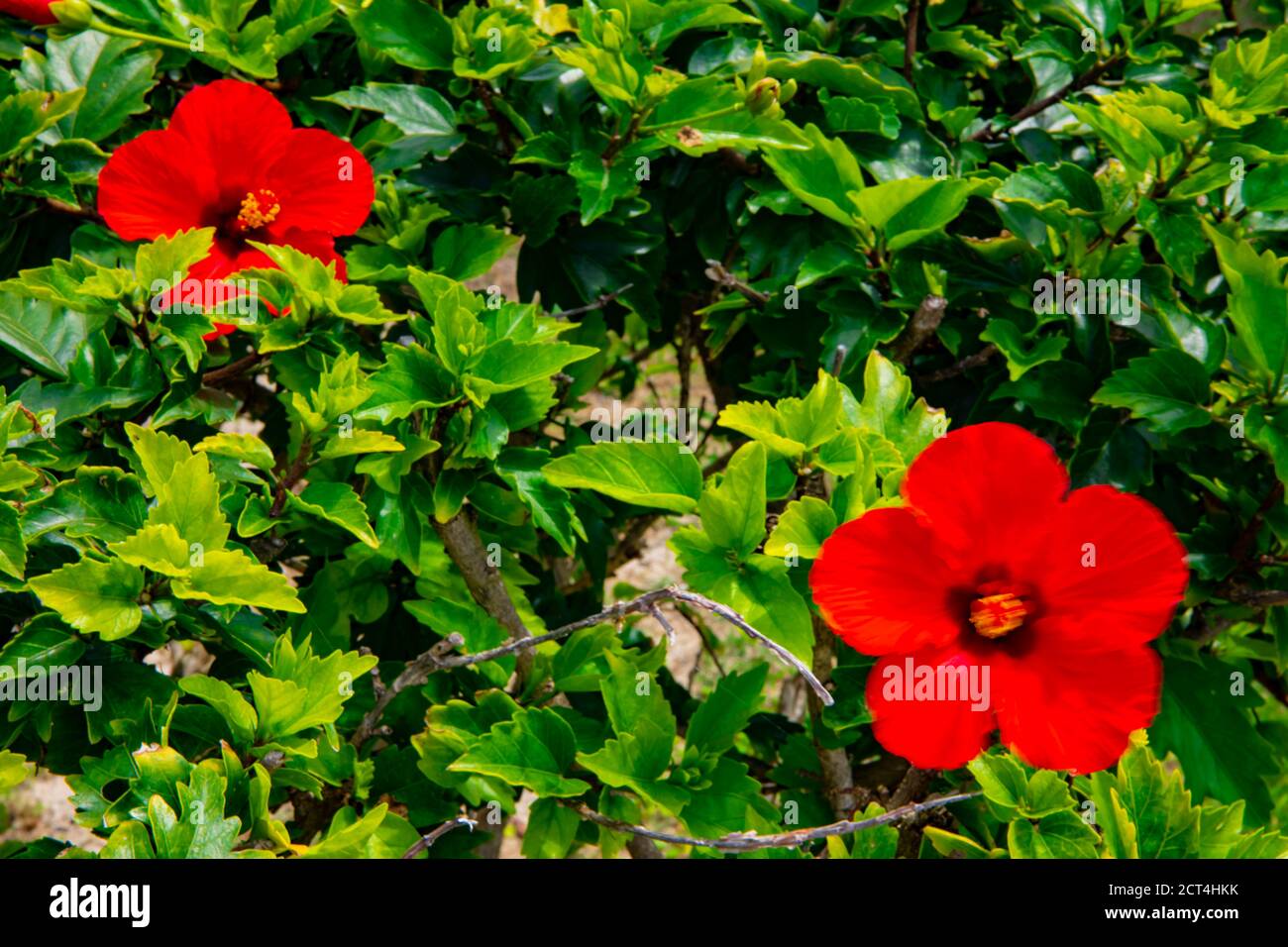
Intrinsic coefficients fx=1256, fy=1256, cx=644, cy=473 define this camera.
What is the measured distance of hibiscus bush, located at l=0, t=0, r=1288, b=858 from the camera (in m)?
1.20

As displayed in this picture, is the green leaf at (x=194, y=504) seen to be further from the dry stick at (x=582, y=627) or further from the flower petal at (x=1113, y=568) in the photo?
the flower petal at (x=1113, y=568)

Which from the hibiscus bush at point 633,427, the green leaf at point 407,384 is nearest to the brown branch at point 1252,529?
the hibiscus bush at point 633,427

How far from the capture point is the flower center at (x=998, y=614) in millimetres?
1213

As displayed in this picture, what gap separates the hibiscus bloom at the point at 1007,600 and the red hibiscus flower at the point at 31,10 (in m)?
1.26

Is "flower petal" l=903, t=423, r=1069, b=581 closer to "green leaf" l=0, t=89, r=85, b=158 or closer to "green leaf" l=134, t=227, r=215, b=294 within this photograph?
"green leaf" l=134, t=227, r=215, b=294

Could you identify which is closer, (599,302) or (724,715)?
(724,715)

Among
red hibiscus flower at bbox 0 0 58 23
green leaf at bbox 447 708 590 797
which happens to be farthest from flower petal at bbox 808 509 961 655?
red hibiscus flower at bbox 0 0 58 23

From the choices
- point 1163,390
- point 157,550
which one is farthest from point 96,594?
point 1163,390

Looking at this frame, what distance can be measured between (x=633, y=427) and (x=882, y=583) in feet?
1.45

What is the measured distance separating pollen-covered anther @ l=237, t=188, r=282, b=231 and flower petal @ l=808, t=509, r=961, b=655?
2.69ft

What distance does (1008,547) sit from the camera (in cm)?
122

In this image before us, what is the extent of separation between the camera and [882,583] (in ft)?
3.92

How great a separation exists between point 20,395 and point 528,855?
741mm

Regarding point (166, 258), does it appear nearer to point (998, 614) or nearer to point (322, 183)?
point (322, 183)
